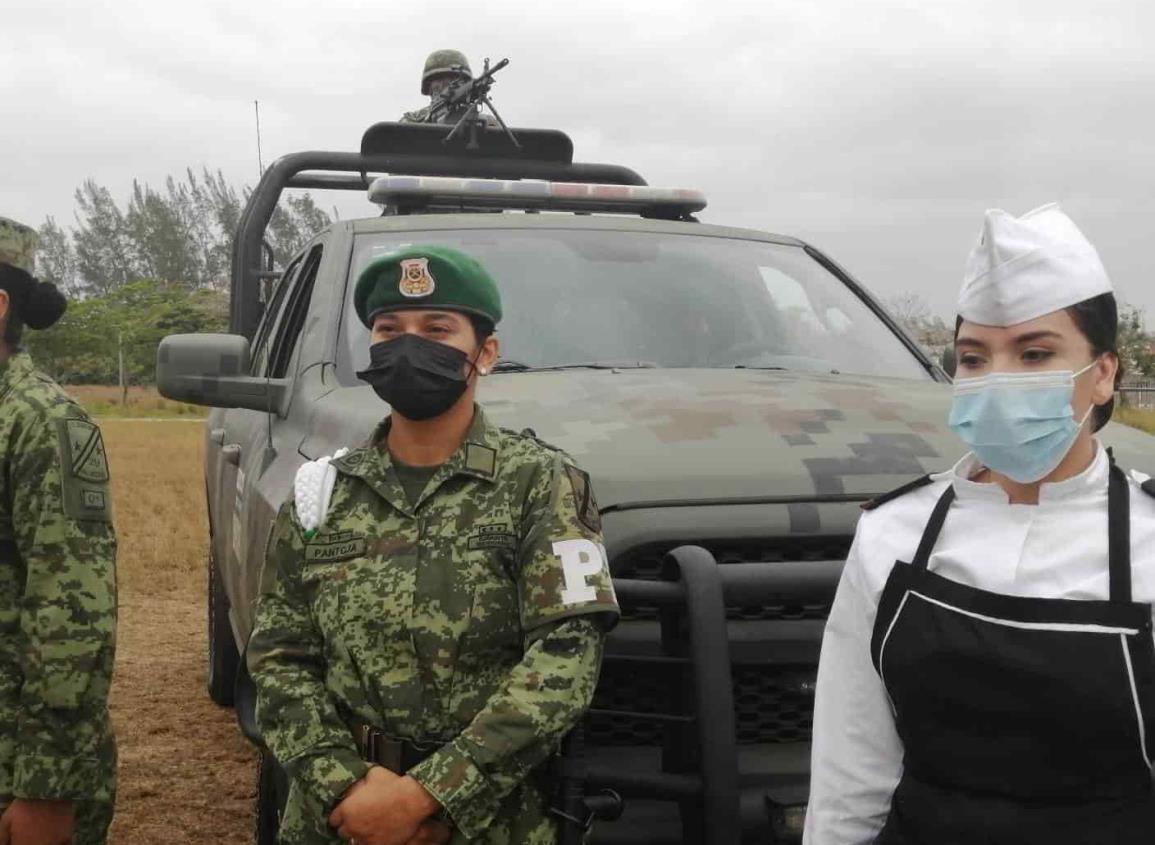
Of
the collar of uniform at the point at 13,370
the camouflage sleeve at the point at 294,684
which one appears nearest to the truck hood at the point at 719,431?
the camouflage sleeve at the point at 294,684

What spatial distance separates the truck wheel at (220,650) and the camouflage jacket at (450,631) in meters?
3.33

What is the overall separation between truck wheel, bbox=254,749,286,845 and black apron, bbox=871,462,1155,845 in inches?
66.9

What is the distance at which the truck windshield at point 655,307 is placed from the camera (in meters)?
3.58

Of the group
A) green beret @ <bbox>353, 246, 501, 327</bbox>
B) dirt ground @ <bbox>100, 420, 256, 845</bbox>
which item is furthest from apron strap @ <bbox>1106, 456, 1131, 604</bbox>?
dirt ground @ <bbox>100, 420, 256, 845</bbox>

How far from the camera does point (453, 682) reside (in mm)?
2268

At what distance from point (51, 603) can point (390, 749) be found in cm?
98

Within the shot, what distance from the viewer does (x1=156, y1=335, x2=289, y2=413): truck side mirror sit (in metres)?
3.41

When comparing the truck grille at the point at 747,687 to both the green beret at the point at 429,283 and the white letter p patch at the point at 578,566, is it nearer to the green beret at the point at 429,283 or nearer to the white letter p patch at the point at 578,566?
the white letter p patch at the point at 578,566

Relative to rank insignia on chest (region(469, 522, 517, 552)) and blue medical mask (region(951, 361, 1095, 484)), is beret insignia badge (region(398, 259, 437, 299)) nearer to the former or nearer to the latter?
rank insignia on chest (region(469, 522, 517, 552))

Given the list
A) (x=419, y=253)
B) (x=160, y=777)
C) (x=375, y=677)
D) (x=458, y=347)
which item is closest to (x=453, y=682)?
(x=375, y=677)

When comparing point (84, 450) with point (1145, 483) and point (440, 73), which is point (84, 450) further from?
point (440, 73)

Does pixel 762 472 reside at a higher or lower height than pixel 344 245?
lower

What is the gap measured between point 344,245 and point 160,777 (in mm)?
2281

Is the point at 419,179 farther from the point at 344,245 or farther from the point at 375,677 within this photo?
the point at 375,677
